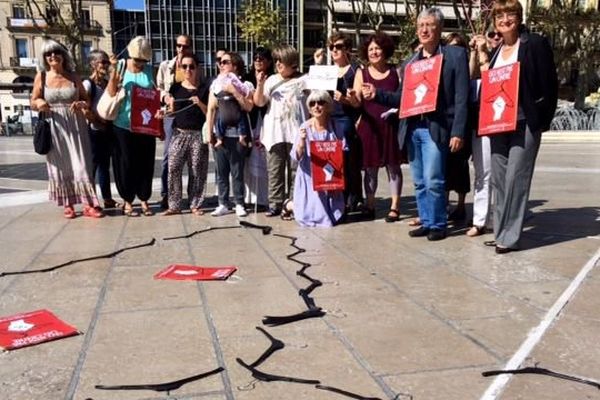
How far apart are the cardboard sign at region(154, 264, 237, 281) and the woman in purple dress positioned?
7.64 ft

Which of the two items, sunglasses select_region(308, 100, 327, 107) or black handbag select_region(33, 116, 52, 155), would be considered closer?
sunglasses select_region(308, 100, 327, 107)

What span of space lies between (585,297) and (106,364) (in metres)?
2.83

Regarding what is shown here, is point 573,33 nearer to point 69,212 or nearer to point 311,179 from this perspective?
point 311,179

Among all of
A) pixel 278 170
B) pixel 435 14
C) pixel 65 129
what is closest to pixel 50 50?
pixel 65 129

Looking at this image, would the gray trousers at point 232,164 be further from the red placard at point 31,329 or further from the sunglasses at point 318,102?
the red placard at point 31,329

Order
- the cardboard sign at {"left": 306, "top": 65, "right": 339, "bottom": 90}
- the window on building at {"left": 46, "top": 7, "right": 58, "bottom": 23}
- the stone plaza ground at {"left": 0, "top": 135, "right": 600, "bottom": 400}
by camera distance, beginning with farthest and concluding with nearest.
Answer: the window on building at {"left": 46, "top": 7, "right": 58, "bottom": 23}, the cardboard sign at {"left": 306, "top": 65, "right": 339, "bottom": 90}, the stone plaza ground at {"left": 0, "top": 135, "right": 600, "bottom": 400}

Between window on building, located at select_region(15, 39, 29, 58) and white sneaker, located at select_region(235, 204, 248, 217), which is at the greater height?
window on building, located at select_region(15, 39, 29, 58)

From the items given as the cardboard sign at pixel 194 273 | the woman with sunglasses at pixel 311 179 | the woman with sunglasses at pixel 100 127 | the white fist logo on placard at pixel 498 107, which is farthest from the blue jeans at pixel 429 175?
the woman with sunglasses at pixel 100 127

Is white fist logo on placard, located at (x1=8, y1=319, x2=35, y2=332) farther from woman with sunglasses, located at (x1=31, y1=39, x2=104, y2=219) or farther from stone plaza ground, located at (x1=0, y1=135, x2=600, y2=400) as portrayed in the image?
woman with sunglasses, located at (x1=31, y1=39, x2=104, y2=219)

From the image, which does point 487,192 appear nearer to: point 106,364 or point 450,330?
point 450,330

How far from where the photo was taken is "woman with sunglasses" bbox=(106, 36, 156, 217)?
6504mm

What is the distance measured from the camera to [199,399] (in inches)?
98.0

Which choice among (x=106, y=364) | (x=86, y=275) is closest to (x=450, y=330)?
(x=106, y=364)

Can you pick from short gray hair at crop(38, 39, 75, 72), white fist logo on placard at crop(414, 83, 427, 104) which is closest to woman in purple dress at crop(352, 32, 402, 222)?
white fist logo on placard at crop(414, 83, 427, 104)
